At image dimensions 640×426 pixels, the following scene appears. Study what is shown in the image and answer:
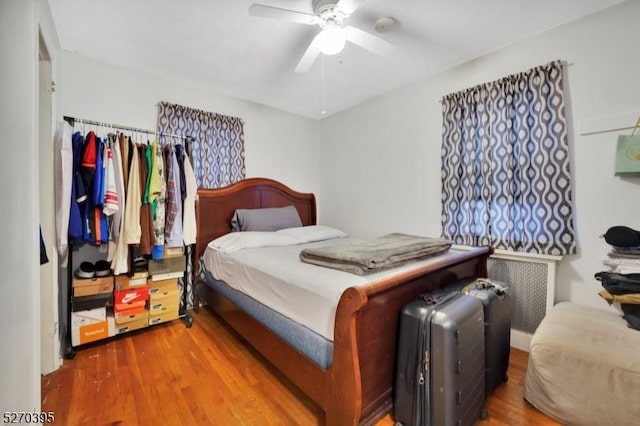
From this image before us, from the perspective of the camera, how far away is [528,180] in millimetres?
2102

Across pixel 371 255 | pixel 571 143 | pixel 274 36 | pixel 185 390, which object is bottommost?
pixel 185 390

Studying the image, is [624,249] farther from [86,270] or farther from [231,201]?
[86,270]

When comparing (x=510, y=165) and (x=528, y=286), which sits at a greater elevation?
(x=510, y=165)

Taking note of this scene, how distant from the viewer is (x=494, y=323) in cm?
158

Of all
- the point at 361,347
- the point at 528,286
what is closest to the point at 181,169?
the point at 361,347

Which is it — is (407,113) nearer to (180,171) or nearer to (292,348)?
(180,171)

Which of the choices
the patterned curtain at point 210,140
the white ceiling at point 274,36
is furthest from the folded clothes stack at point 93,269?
the white ceiling at point 274,36

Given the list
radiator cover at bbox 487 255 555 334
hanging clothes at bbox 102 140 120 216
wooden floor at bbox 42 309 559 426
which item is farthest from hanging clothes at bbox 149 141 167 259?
radiator cover at bbox 487 255 555 334

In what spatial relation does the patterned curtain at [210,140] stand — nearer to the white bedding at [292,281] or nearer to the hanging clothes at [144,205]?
the hanging clothes at [144,205]

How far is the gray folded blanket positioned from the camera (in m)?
1.48

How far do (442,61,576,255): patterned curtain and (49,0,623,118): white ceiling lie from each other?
0.39m

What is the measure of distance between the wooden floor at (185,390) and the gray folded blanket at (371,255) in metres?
0.80

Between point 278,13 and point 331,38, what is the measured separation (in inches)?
14.9

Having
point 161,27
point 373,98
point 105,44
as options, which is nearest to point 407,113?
point 373,98
